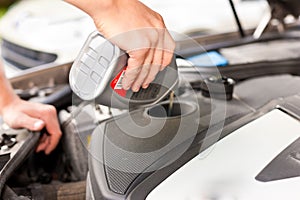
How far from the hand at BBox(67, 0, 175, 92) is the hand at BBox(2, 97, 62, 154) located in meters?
0.40

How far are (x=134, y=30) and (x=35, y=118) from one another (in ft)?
1.50

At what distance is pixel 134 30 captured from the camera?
2.18 ft

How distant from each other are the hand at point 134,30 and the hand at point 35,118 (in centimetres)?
A: 40

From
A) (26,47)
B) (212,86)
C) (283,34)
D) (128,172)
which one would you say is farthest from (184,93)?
(26,47)

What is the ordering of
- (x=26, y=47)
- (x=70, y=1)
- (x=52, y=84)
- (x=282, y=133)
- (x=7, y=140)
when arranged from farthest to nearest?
1. (x=26, y=47)
2. (x=52, y=84)
3. (x=7, y=140)
4. (x=282, y=133)
5. (x=70, y=1)

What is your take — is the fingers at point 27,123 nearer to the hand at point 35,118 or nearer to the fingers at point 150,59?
the hand at point 35,118

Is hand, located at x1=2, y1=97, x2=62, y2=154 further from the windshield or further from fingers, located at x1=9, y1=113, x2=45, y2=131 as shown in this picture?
the windshield

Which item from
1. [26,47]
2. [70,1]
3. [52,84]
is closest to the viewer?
[70,1]

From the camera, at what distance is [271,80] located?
3.68 feet

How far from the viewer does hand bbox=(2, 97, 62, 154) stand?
995mm

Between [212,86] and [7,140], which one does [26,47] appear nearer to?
[7,140]

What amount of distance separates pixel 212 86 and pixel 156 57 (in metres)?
0.35

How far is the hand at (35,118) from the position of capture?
39.2 inches

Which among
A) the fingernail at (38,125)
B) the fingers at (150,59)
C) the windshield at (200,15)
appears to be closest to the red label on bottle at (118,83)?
the fingers at (150,59)
